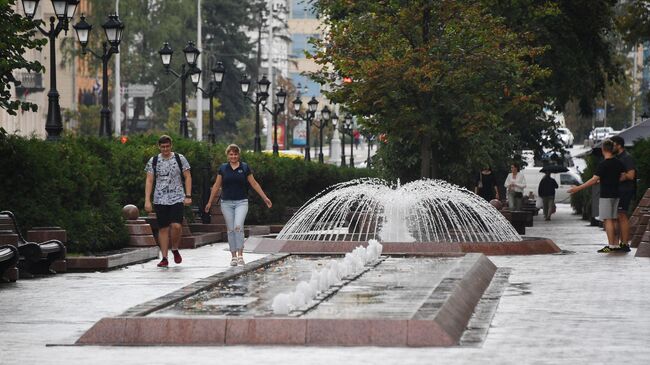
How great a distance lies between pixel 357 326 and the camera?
42.6 feet

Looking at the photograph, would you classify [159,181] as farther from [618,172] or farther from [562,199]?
[562,199]

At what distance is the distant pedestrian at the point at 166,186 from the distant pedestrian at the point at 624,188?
22.5ft

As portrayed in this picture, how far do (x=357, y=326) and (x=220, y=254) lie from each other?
47.1ft

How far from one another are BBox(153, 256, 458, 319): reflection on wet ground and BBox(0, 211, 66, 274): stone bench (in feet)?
8.51

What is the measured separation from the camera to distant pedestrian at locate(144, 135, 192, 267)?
901 inches

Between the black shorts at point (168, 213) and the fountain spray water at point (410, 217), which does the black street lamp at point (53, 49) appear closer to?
the fountain spray water at point (410, 217)

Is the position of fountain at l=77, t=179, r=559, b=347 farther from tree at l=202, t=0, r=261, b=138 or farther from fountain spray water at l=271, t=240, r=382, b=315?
tree at l=202, t=0, r=261, b=138

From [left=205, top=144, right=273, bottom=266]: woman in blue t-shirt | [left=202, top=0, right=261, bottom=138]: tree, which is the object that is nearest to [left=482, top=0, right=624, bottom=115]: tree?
[left=205, top=144, right=273, bottom=266]: woman in blue t-shirt

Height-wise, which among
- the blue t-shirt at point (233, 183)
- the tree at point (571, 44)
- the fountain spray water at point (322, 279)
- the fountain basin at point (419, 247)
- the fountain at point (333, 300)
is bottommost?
the fountain basin at point (419, 247)

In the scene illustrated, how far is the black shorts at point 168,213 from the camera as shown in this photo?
23109 mm

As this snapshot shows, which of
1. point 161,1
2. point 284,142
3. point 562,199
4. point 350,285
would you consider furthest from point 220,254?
point 284,142

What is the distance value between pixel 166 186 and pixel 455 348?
1082 cm

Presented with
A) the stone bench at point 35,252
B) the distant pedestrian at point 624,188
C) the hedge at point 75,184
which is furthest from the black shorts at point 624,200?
the stone bench at point 35,252

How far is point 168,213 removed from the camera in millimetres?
23172
